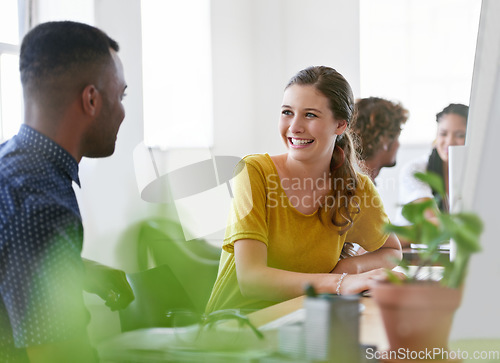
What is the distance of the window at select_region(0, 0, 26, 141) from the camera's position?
0.71 metres

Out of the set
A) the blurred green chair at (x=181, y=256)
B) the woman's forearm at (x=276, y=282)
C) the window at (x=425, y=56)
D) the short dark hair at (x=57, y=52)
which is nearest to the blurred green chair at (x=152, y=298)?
the blurred green chair at (x=181, y=256)

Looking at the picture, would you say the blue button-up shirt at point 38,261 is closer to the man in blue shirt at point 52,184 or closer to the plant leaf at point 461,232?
the man in blue shirt at point 52,184

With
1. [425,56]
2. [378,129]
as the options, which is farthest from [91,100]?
[425,56]

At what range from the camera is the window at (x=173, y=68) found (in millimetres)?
614

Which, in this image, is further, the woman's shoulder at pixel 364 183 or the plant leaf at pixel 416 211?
the woman's shoulder at pixel 364 183

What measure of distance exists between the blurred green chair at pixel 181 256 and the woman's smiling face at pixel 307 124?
0.63ft

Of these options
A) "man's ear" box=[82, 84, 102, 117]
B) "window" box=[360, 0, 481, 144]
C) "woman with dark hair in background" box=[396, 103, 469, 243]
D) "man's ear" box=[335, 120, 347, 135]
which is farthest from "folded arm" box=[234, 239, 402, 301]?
"window" box=[360, 0, 481, 144]

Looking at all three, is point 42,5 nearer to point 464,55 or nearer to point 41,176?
point 41,176

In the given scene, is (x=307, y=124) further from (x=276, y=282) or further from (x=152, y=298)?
(x=152, y=298)

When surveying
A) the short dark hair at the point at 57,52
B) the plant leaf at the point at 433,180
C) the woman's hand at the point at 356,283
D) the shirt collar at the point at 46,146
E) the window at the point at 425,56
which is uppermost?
the window at the point at 425,56

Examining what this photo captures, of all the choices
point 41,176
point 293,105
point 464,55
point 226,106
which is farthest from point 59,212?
point 464,55

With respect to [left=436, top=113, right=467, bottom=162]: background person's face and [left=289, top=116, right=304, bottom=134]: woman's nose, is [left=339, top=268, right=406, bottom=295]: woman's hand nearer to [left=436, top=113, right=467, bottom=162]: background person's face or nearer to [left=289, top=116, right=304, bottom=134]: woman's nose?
[left=289, top=116, right=304, bottom=134]: woman's nose

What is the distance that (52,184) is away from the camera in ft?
1.51

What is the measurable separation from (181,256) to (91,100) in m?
0.23
